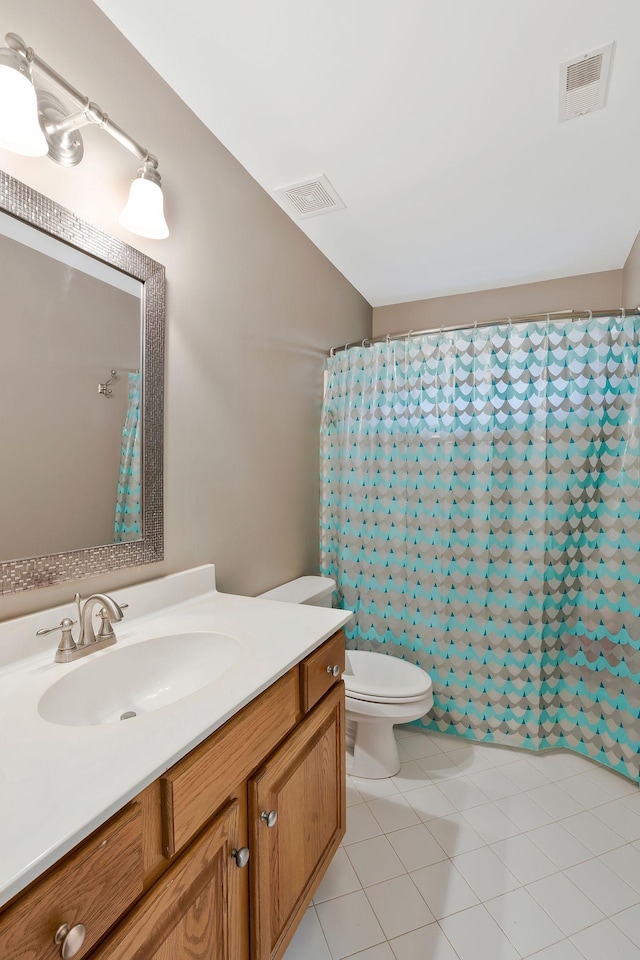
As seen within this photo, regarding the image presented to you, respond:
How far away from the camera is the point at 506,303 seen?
8.94ft

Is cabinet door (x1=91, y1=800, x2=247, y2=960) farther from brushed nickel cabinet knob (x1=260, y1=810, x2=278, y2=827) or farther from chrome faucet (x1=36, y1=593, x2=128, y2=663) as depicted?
chrome faucet (x1=36, y1=593, x2=128, y2=663)

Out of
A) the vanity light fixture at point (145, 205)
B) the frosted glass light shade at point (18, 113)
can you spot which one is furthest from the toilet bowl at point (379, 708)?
the frosted glass light shade at point (18, 113)

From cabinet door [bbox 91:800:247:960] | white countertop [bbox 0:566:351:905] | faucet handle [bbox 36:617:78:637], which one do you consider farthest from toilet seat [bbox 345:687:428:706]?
faucet handle [bbox 36:617:78:637]

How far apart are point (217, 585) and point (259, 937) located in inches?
35.4

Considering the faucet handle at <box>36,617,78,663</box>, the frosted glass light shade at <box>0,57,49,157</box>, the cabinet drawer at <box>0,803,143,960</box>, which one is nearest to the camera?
the cabinet drawer at <box>0,803,143,960</box>

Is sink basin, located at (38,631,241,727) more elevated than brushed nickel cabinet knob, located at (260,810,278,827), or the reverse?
sink basin, located at (38,631,241,727)

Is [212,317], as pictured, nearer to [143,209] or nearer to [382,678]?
[143,209]

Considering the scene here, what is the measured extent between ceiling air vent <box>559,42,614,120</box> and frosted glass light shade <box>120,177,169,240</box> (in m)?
1.19

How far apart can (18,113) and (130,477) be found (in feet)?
2.54

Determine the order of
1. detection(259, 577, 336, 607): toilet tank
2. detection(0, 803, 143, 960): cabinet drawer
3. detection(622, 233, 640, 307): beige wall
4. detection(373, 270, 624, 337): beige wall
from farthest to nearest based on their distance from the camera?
detection(373, 270, 624, 337): beige wall, detection(622, 233, 640, 307): beige wall, detection(259, 577, 336, 607): toilet tank, detection(0, 803, 143, 960): cabinet drawer

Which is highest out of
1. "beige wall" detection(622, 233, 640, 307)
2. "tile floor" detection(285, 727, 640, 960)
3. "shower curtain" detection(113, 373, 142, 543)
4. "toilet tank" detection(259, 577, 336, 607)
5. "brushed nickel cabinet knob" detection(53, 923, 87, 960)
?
"beige wall" detection(622, 233, 640, 307)

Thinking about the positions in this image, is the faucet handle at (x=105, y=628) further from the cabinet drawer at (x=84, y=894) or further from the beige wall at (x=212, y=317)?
the cabinet drawer at (x=84, y=894)

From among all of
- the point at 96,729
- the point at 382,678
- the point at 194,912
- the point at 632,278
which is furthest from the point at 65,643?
the point at 632,278

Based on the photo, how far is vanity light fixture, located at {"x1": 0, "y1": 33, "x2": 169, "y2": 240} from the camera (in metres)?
0.84
